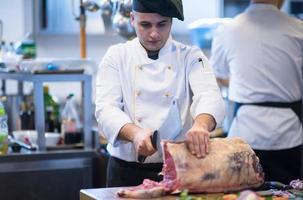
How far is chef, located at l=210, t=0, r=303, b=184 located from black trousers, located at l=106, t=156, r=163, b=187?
0.89 meters

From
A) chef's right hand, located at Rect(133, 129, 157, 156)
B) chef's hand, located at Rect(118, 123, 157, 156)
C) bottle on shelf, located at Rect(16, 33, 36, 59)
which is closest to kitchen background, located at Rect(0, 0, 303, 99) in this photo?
bottle on shelf, located at Rect(16, 33, 36, 59)

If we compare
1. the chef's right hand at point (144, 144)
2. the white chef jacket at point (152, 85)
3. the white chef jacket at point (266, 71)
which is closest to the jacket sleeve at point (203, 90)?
the white chef jacket at point (152, 85)

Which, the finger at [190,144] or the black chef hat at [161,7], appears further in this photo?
the black chef hat at [161,7]

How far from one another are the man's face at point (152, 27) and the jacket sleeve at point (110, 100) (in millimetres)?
141

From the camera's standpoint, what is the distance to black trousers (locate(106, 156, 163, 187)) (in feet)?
7.42

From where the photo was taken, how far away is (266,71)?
3.00 meters

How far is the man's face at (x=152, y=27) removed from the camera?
217cm

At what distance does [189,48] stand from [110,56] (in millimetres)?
272

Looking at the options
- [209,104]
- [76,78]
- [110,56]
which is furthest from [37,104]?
[209,104]

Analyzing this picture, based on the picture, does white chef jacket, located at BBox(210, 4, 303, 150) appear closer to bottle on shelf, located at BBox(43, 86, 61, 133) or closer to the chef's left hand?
bottle on shelf, located at BBox(43, 86, 61, 133)

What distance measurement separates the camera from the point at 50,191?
→ 9.82 feet

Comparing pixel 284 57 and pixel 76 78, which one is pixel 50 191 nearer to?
pixel 76 78

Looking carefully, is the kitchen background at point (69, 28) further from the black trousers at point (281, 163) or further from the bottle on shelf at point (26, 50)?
the black trousers at point (281, 163)

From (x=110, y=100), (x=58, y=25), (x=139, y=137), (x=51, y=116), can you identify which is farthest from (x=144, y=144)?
(x=58, y=25)
